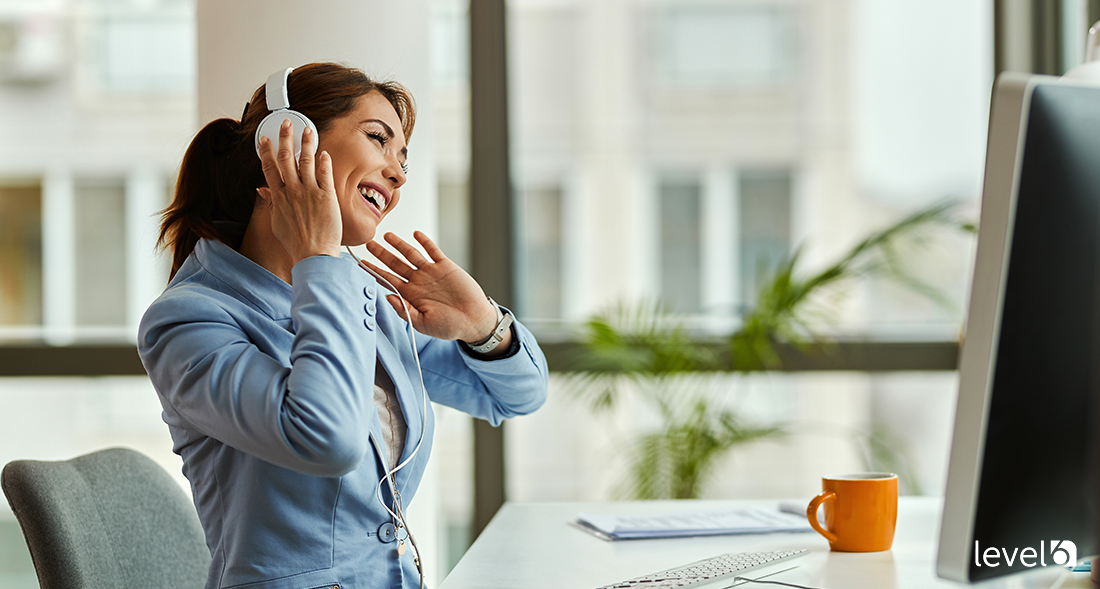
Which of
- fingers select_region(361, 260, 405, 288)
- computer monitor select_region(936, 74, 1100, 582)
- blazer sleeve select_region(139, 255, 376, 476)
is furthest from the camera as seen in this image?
fingers select_region(361, 260, 405, 288)

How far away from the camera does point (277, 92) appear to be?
3.83 ft

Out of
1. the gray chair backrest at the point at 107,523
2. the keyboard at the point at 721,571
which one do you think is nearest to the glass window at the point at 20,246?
the gray chair backrest at the point at 107,523

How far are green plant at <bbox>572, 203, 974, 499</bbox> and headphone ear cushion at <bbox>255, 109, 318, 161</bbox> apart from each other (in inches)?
52.2

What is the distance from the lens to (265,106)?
121 cm

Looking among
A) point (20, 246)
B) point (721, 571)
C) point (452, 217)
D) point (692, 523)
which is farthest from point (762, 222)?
point (20, 246)

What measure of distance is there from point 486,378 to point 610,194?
1.40m

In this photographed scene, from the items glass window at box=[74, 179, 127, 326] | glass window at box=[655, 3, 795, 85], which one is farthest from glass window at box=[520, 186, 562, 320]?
glass window at box=[74, 179, 127, 326]

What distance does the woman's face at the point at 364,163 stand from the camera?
3.93 ft

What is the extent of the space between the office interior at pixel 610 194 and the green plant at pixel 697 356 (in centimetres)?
8

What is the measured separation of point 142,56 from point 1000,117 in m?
2.72

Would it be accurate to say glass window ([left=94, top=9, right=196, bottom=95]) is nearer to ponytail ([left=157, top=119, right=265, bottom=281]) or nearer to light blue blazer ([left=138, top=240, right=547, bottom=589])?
ponytail ([left=157, top=119, right=265, bottom=281])

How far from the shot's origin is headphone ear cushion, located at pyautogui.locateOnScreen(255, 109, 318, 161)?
44.2 inches

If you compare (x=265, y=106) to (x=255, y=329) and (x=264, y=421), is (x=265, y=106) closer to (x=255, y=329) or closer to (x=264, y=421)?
(x=255, y=329)

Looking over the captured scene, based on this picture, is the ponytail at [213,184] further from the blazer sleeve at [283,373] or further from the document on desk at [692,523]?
the document on desk at [692,523]
